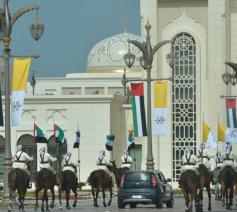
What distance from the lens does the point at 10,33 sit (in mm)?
38812

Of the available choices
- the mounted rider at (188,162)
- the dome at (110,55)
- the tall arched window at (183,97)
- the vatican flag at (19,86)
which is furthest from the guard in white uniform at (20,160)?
the dome at (110,55)

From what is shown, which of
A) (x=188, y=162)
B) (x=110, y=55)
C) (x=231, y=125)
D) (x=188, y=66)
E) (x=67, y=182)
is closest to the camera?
(x=188, y=162)

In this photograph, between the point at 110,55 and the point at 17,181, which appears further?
the point at 110,55

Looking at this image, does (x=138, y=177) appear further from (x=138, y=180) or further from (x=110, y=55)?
(x=110, y=55)

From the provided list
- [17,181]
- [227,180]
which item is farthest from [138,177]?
[17,181]

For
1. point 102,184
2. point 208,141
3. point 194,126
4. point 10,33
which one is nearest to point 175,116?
point 194,126

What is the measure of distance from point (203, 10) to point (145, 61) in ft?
91.6

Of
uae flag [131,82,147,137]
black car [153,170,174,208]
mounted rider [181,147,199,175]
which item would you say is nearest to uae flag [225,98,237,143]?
uae flag [131,82,147,137]

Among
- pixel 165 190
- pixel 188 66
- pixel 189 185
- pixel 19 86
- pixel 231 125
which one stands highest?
pixel 188 66

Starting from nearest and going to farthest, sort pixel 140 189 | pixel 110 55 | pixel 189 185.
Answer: pixel 189 185
pixel 140 189
pixel 110 55

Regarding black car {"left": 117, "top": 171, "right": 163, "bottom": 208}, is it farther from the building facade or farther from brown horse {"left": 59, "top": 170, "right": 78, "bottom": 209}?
the building facade

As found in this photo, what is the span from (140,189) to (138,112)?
9593mm

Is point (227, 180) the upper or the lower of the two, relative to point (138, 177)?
lower

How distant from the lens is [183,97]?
77375 millimetres
